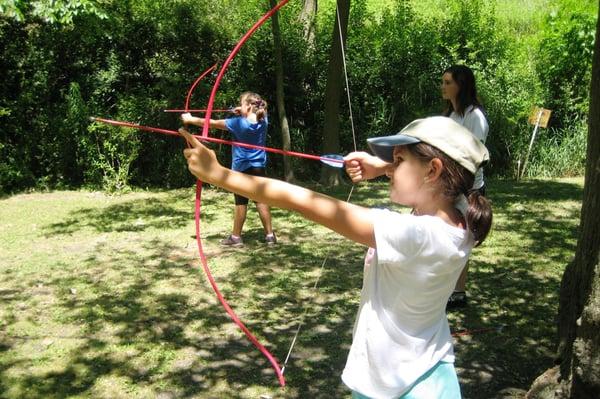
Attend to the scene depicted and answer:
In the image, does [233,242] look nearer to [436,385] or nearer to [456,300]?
[456,300]

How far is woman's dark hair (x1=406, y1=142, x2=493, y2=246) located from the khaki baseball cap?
0.06ft

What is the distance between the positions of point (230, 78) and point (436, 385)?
28.4ft

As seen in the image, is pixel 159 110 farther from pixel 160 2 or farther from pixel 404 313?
pixel 404 313

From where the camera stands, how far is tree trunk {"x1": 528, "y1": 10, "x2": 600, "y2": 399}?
2.38 metres

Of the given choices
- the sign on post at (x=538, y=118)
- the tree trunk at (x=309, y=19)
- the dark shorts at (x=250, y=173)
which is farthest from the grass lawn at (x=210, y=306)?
the tree trunk at (x=309, y=19)

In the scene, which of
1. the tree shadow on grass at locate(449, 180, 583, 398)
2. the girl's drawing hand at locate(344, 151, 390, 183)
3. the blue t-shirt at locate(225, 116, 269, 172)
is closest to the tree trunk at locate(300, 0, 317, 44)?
the tree shadow on grass at locate(449, 180, 583, 398)

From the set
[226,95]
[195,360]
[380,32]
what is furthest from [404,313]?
[380,32]

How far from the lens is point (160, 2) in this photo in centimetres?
988

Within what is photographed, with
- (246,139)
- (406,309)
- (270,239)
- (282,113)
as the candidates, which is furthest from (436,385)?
(282,113)

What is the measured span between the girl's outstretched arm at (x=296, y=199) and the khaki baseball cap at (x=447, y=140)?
0.24 meters

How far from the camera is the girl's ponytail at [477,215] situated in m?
1.74

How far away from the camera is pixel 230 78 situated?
32.6 ft

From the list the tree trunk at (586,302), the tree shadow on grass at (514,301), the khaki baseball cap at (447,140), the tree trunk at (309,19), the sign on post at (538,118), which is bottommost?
the tree shadow on grass at (514,301)

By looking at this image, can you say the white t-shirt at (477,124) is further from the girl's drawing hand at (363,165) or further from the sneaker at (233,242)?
the sneaker at (233,242)
